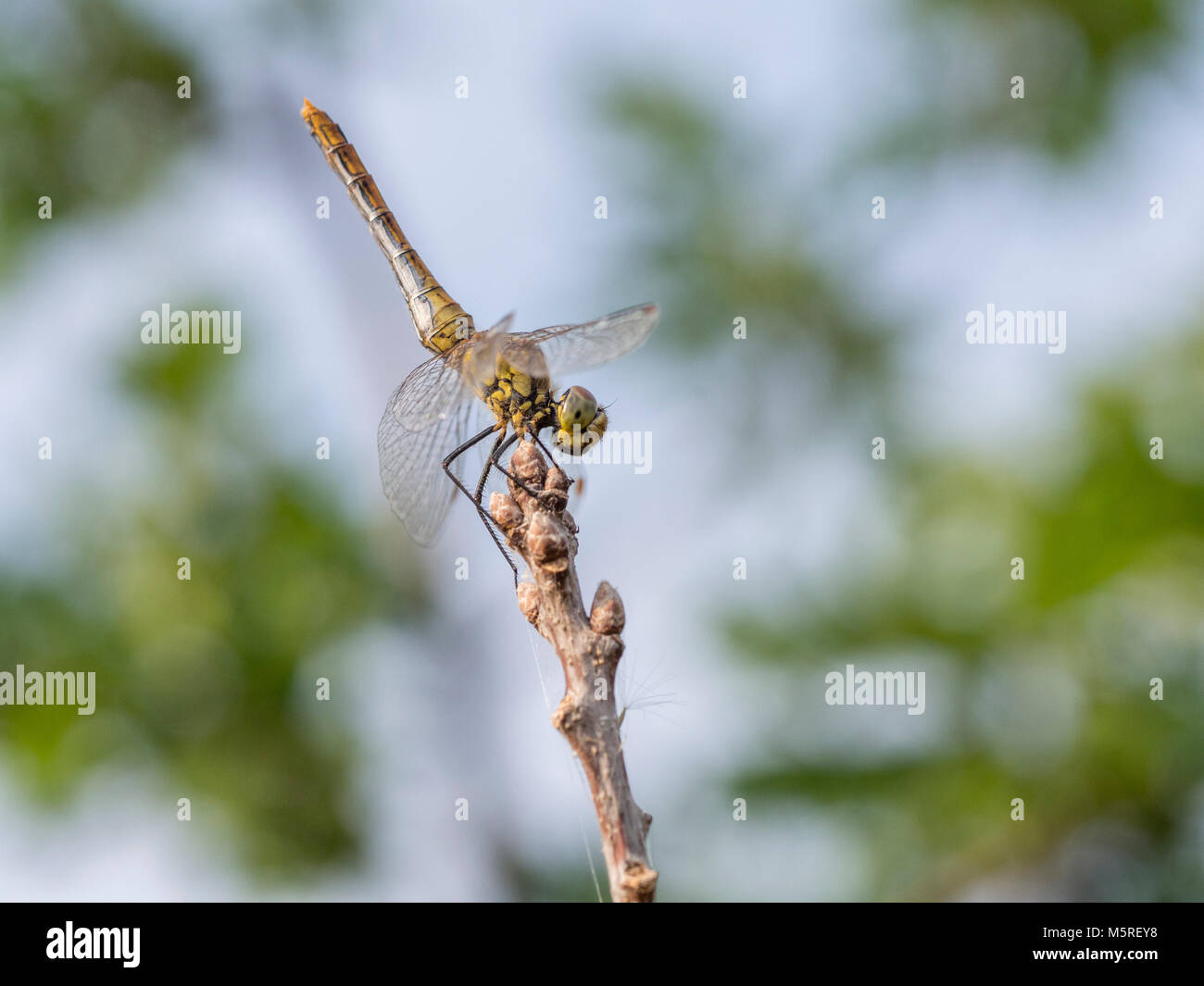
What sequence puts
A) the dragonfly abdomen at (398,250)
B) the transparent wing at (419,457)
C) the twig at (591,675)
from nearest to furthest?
the twig at (591,675)
the transparent wing at (419,457)
the dragonfly abdomen at (398,250)

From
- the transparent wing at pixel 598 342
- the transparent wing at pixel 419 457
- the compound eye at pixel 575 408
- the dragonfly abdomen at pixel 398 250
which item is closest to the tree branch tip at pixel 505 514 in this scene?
the compound eye at pixel 575 408

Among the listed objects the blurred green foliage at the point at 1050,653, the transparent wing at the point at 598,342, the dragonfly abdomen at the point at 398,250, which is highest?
the dragonfly abdomen at the point at 398,250

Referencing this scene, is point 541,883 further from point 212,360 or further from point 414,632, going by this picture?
point 212,360

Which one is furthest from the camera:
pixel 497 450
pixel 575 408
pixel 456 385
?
pixel 456 385

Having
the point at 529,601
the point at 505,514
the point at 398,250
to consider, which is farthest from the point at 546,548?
the point at 398,250

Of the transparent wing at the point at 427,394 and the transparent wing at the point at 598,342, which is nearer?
the transparent wing at the point at 598,342

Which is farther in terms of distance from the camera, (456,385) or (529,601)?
(456,385)

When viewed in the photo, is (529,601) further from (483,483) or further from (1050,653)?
(1050,653)

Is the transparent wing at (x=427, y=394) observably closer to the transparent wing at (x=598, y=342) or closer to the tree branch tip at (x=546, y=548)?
the transparent wing at (x=598, y=342)
